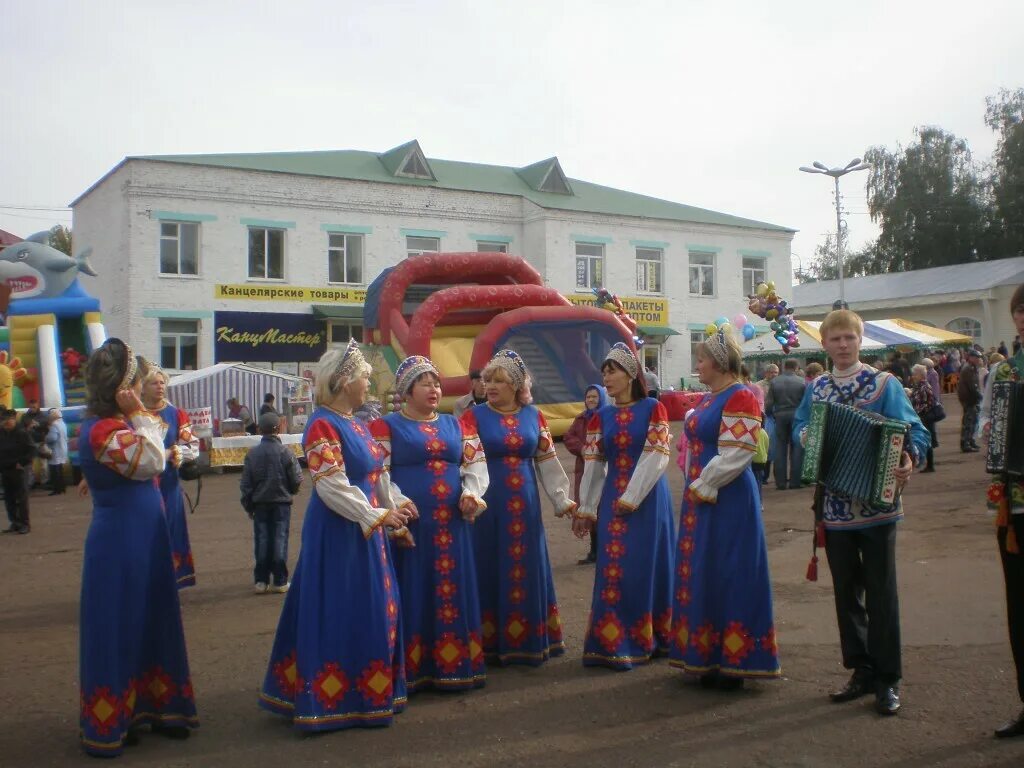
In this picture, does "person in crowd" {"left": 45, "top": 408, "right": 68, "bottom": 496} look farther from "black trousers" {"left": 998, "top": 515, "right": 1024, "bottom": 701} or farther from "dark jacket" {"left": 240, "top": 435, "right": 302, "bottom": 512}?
"black trousers" {"left": 998, "top": 515, "right": 1024, "bottom": 701}

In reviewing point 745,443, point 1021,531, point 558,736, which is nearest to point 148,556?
point 558,736

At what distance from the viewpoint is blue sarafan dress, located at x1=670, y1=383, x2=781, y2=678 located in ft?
17.1

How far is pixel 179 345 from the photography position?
89.2ft

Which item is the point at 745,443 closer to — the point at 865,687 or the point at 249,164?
the point at 865,687

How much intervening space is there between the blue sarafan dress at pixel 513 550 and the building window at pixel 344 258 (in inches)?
946

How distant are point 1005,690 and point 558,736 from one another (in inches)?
94.8

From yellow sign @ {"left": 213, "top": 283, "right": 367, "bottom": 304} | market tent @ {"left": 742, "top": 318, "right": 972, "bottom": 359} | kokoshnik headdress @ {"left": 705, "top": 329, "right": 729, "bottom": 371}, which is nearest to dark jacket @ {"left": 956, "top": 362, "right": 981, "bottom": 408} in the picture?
market tent @ {"left": 742, "top": 318, "right": 972, "bottom": 359}

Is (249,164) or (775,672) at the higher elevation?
(249,164)

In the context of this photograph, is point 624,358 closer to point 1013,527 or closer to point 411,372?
point 411,372

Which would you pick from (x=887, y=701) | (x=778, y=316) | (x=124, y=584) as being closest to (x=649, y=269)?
(x=778, y=316)

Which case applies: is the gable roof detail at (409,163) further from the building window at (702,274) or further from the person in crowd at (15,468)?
the person in crowd at (15,468)

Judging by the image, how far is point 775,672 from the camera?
5.19 metres

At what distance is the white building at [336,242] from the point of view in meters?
26.9

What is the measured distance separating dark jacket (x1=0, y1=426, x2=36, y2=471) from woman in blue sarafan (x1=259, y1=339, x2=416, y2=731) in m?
9.26
